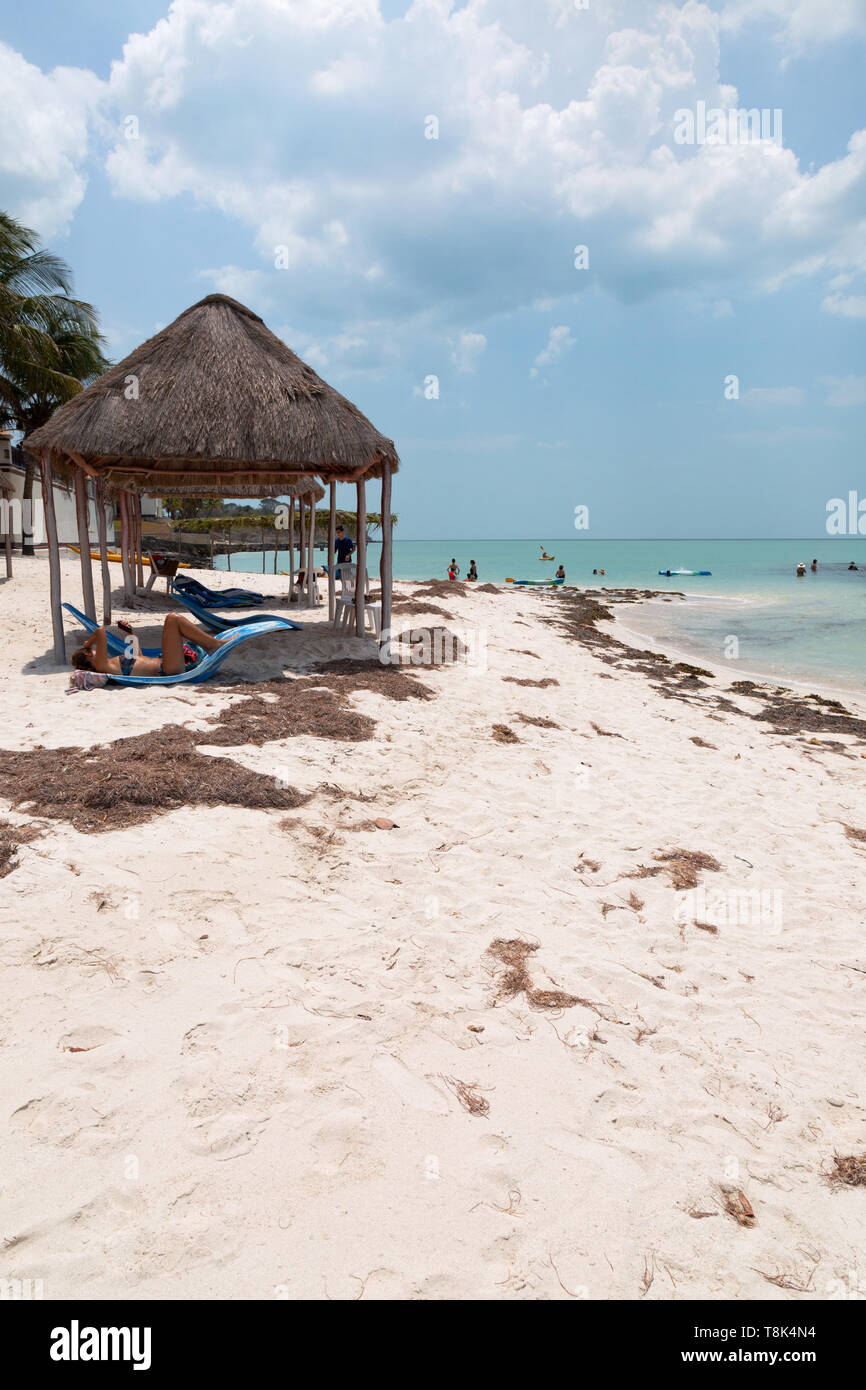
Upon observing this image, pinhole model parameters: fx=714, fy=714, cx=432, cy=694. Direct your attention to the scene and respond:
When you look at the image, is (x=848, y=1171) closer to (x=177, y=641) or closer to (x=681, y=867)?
(x=681, y=867)

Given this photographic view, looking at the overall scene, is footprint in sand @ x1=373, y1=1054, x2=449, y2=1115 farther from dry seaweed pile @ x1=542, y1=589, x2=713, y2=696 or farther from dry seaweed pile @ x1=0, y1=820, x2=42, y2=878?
dry seaweed pile @ x1=542, y1=589, x2=713, y2=696

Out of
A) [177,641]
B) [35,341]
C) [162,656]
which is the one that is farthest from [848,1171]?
[35,341]

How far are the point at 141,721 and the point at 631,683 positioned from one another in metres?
6.89

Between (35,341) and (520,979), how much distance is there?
23956 mm

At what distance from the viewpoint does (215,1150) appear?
82.4 inches

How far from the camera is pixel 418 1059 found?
2.53 metres

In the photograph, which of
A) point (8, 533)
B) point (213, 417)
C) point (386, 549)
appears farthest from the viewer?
point (8, 533)

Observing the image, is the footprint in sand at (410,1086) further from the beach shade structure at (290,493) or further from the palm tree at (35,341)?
the palm tree at (35,341)

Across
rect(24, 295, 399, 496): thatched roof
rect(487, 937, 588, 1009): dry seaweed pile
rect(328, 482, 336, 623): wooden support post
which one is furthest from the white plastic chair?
rect(487, 937, 588, 1009): dry seaweed pile

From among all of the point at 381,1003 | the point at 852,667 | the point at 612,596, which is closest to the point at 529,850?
the point at 381,1003

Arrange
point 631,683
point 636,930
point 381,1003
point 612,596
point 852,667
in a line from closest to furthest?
point 381,1003 → point 636,930 → point 631,683 → point 852,667 → point 612,596

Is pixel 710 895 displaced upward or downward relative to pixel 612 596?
downward

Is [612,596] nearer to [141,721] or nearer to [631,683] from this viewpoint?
[631,683]

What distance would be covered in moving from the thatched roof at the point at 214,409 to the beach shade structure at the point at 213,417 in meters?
0.01
